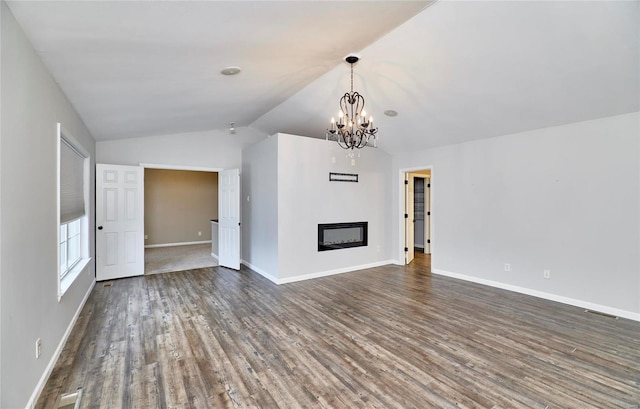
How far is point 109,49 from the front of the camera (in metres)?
2.21

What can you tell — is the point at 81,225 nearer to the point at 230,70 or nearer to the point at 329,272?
the point at 230,70

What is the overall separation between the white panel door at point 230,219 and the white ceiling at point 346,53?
5.72 ft

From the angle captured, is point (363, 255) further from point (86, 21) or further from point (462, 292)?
point (86, 21)

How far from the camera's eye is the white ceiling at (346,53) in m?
2.02

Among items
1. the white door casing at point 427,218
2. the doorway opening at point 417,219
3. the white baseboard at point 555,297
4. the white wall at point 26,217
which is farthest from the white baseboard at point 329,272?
the white wall at point 26,217

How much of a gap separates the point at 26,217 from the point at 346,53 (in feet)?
10.3

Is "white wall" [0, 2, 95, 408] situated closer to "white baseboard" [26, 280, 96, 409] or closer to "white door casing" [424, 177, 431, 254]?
"white baseboard" [26, 280, 96, 409]

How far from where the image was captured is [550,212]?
432 centimetres

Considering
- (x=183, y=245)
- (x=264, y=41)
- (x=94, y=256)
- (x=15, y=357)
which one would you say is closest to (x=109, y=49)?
(x=264, y=41)

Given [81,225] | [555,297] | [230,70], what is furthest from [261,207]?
[555,297]

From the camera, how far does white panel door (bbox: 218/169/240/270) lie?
6172mm

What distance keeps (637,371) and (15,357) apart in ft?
15.0

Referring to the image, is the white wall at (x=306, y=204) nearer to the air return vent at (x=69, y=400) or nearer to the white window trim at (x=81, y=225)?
the white window trim at (x=81, y=225)

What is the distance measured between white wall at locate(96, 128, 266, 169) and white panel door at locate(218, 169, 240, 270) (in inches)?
20.1
